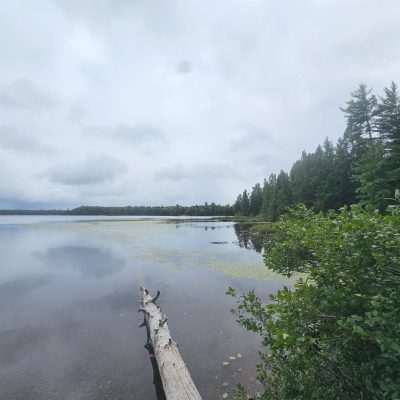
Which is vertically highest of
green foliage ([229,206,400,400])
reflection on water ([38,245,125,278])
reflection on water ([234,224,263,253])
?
green foliage ([229,206,400,400])

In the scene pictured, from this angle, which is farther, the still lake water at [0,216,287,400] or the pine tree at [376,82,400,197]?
the pine tree at [376,82,400,197]

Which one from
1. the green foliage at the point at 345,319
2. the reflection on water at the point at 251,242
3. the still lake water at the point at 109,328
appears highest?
the green foliage at the point at 345,319

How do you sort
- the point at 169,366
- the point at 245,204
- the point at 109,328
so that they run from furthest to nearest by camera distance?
the point at 245,204 < the point at 109,328 < the point at 169,366

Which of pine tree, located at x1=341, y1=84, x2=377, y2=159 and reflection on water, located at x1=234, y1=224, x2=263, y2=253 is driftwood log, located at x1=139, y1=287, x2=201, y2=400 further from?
pine tree, located at x1=341, y1=84, x2=377, y2=159

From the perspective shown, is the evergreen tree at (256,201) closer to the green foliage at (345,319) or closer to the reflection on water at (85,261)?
the reflection on water at (85,261)

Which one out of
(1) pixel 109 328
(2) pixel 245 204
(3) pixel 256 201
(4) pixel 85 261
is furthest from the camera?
(2) pixel 245 204

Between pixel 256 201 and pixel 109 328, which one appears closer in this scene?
pixel 109 328

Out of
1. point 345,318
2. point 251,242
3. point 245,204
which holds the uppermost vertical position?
point 245,204

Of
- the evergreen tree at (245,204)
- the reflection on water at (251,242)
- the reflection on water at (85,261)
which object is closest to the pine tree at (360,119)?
the reflection on water at (251,242)

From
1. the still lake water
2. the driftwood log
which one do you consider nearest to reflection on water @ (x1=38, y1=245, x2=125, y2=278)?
the still lake water

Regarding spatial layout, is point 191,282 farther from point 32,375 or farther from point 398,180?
point 398,180

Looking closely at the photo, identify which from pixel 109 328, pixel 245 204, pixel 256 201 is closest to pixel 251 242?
pixel 109 328

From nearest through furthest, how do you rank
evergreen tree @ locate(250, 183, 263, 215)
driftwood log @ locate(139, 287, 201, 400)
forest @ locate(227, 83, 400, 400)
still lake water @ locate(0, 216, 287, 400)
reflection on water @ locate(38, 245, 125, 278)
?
forest @ locate(227, 83, 400, 400), driftwood log @ locate(139, 287, 201, 400), still lake water @ locate(0, 216, 287, 400), reflection on water @ locate(38, 245, 125, 278), evergreen tree @ locate(250, 183, 263, 215)

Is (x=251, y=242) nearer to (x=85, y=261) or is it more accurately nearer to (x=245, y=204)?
(x=85, y=261)
